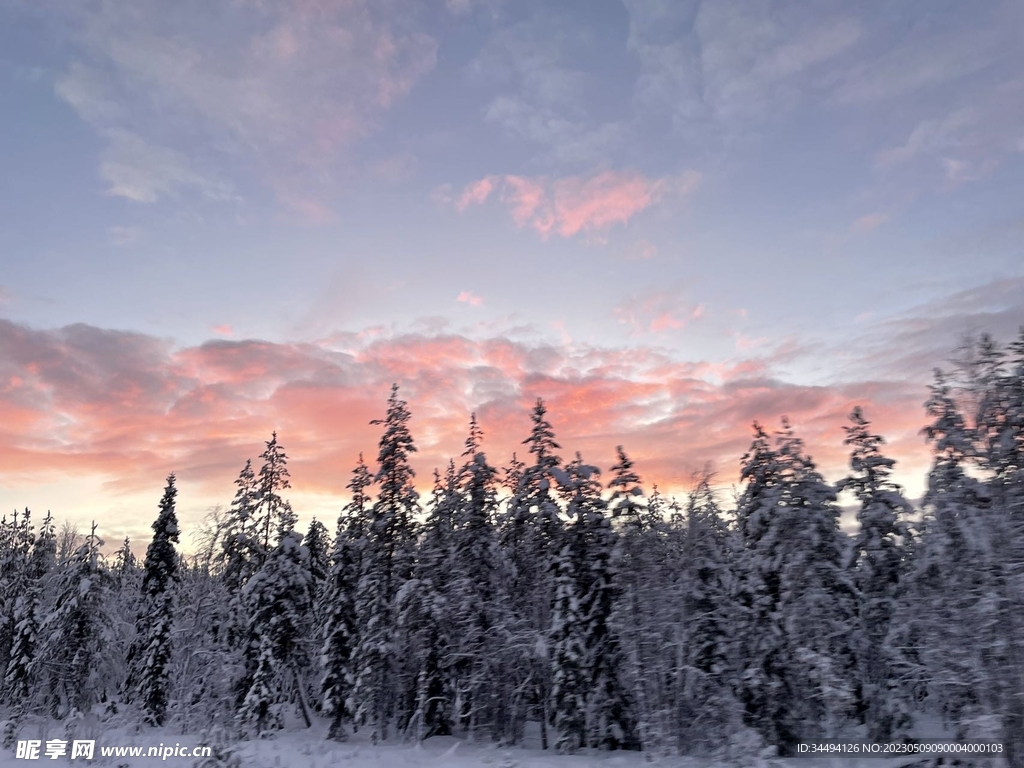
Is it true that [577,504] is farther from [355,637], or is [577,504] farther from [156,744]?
[156,744]

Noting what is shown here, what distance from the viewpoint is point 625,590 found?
2992cm

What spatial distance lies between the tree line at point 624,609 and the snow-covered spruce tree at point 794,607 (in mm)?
101

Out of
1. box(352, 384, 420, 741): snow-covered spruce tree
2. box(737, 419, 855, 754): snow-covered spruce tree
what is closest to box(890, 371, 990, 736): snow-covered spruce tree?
box(737, 419, 855, 754): snow-covered spruce tree

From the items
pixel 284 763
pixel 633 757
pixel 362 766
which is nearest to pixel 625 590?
pixel 633 757

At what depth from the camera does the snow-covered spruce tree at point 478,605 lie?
110 feet

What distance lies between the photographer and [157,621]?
44000 mm

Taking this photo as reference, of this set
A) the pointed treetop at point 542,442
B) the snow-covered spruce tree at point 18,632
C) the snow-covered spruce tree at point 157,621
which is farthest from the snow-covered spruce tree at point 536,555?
the snow-covered spruce tree at point 18,632

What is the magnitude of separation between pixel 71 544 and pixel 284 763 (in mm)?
108718

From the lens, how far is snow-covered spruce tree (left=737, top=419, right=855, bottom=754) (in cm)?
2625

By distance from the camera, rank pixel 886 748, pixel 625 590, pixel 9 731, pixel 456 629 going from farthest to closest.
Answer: pixel 456 629 → pixel 625 590 → pixel 886 748 → pixel 9 731

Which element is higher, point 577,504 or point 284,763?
point 577,504

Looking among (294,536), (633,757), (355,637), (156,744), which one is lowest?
(633,757)

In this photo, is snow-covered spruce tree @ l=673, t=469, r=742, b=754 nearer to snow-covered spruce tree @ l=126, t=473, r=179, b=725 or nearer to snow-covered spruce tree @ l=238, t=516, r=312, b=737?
snow-covered spruce tree @ l=238, t=516, r=312, b=737

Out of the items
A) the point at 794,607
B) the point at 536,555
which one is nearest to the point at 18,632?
the point at 536,555
